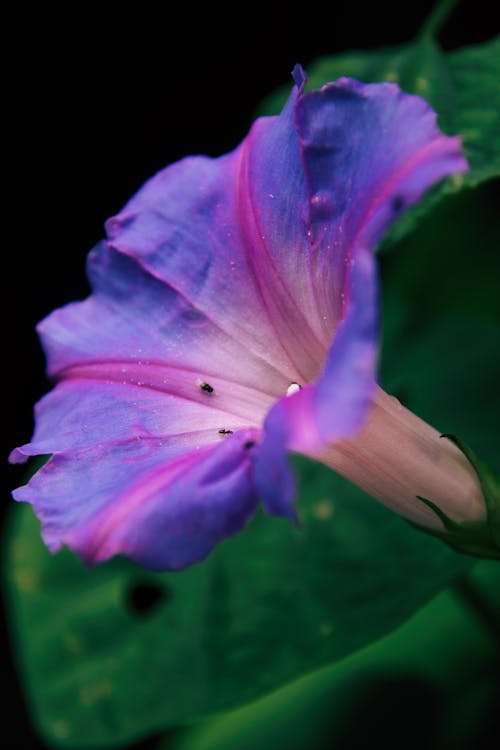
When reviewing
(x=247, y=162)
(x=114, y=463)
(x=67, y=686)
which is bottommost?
(x=67, y=686)

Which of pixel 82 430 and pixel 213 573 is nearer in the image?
pixel 82 430

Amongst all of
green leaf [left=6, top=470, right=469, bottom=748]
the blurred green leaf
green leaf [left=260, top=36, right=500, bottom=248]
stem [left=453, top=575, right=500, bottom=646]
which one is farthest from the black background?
stem [left=453, top=575, right=500, bottom=646]

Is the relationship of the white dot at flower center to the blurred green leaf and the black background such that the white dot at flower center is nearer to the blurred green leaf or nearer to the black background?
the blurred green leaf

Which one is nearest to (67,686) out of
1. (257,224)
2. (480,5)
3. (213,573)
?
(213,573)

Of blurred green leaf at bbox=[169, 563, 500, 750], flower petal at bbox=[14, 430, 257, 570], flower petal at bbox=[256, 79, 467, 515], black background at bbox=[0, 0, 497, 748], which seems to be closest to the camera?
flower petal at bbox=[256, 79, 467, 515]

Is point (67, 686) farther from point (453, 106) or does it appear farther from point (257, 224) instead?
point (453, 106)

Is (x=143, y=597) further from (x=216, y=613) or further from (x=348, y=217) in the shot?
(x=348, y=217)

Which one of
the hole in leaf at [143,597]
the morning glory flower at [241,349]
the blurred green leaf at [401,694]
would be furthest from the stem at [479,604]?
the hole in leaf at [143,597]
